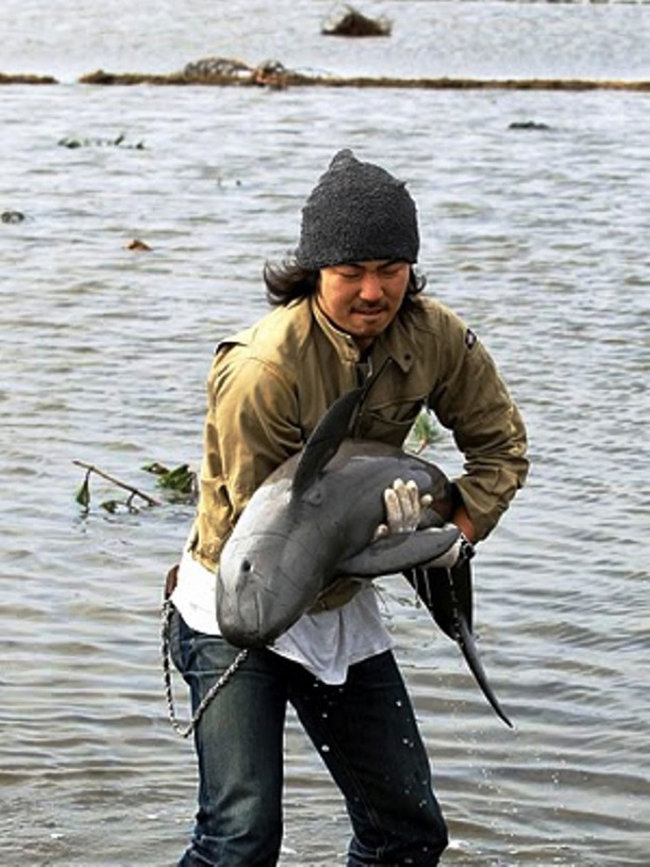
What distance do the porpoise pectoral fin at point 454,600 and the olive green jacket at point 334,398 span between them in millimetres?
118

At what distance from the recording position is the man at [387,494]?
4832 mm

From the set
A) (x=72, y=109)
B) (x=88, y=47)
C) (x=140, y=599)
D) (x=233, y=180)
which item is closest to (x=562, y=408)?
(x=140, y=599)

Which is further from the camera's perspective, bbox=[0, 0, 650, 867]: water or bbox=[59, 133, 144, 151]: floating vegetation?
bbox=[59, 133, 144, 151]: floating vegetation

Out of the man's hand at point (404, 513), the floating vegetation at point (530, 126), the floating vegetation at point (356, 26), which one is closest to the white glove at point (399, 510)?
the man's hand at point (404, 513)

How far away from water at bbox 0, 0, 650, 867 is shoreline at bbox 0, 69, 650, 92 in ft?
29.7

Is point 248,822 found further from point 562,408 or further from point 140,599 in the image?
point 562,408

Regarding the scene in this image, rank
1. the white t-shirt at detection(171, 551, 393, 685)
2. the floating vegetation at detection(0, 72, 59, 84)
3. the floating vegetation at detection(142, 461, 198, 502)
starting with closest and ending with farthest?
the white t-shirt at detection(171, 551, 393, 685), the floating vegetation at detection(142, 461, 198, 502), the floating vegetation at detection(0, 72, 59, 84)

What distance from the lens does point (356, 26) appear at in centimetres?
4925

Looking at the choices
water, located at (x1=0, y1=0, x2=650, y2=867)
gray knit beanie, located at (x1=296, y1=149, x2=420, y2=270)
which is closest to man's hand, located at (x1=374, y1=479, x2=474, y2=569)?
gray knit beanie, located at (x1=296, y1=149, x2=420, y2=270)

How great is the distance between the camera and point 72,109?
101ft

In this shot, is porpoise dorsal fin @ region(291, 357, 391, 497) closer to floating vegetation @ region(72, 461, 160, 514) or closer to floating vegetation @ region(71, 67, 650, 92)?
floating vegetation @ region(72, 461, 160, 514)

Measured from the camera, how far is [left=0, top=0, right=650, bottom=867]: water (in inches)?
273

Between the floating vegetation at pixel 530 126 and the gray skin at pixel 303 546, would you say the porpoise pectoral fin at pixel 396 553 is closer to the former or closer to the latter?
the gray skin at pixel 303 546

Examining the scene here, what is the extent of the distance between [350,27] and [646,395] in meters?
38.0
